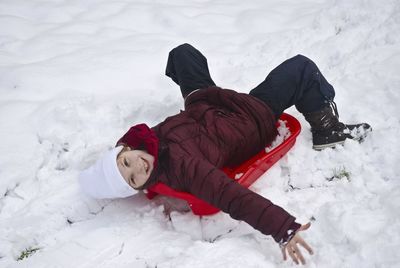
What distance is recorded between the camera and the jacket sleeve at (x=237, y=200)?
173 centimetres

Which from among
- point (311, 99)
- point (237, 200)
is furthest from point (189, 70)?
point (237, 200)

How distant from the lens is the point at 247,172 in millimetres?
2127

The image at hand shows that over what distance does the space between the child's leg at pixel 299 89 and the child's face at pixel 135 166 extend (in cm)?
92

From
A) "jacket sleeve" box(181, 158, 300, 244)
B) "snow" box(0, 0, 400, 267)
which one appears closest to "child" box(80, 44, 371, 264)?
"jacket sleeve" box(181, 158, 300, 244)

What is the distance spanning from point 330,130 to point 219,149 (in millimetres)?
711

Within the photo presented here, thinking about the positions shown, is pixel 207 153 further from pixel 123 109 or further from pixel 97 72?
pixel 97 72

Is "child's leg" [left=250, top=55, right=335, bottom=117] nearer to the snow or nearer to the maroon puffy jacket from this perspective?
the maroon puffy jacket

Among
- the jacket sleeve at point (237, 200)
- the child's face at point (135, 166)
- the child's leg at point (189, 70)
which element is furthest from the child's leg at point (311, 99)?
the child's face at point (135, 166)

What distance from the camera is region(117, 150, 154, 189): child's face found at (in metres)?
2.00

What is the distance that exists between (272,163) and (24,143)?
1.65m

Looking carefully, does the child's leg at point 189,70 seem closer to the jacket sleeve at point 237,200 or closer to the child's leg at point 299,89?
the child's leg at point 299,89

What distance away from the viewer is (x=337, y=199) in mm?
2037

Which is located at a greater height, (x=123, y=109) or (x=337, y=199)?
(x=123, y=109)

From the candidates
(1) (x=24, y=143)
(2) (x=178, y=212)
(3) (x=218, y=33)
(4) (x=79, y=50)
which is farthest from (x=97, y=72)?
(2) (x=178, y=212)
